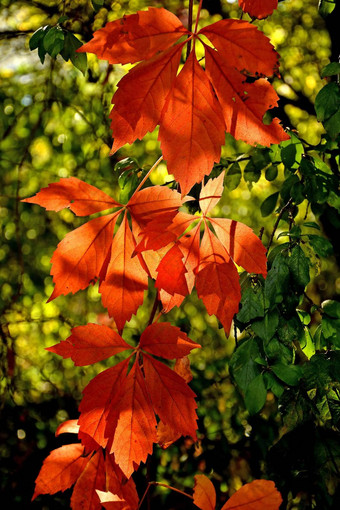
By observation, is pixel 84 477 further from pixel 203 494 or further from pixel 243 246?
pixel 243 246

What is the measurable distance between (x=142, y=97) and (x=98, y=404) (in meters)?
0.39

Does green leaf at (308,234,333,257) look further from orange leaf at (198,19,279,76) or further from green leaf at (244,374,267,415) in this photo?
orange leaf at (198,19,279,76)

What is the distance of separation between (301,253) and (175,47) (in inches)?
16.7

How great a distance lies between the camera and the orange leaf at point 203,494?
2.27 feet

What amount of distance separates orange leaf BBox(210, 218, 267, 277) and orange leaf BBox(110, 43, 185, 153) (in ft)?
0.60

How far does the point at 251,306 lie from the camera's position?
2.72 feet

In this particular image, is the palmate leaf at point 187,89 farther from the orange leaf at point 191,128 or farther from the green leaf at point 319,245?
the green leaf at point 319,245

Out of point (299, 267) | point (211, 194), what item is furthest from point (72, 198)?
point (299, 267)

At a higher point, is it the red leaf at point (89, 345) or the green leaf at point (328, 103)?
A: the green leaf at point (328, 103)

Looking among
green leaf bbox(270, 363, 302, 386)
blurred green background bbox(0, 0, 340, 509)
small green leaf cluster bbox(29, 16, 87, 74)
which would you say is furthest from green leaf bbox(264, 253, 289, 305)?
blurred green background bbox(0, 0, 340, 509)

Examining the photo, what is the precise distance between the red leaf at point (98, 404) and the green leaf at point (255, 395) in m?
0.28

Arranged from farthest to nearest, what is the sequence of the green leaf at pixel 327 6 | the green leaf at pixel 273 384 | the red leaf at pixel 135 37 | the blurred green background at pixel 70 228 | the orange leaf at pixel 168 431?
the blurred green background at pixel 70 228 < the green leaf at pixel 327 6 < the green leaf at pixel 273 384 < the orange leaf at pixel 168 431 < the red leaf at pixel 135 37

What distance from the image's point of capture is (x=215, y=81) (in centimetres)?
55

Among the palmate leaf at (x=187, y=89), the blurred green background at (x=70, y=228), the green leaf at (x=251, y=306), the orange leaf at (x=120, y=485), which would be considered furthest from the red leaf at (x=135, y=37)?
the blurred green background at (x=70, y=228)
